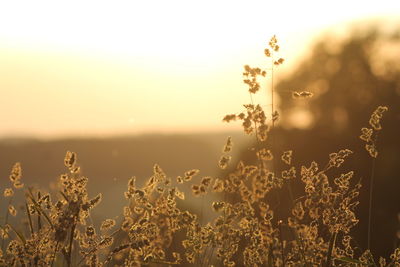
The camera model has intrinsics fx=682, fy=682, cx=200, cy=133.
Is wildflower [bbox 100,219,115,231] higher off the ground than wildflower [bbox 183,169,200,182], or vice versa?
wildflower [bbox 183,169,200,182]

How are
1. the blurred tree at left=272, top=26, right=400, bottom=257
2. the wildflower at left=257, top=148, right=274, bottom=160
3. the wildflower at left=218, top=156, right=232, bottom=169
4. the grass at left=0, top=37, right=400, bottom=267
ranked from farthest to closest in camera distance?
the blurred tree at left=272, top=26, right=400, bottom=257 < the wildflower at left=218, top=156, right=232, bottom=169 < the wildflower at left=257, top=148, right=274, bottom=160 < the grass at left=0, top=37, right=400, bottom=267

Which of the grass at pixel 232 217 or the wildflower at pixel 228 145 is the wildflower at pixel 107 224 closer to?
the grass at pixel 232 217

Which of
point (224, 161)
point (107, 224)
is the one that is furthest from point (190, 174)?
point (107, 224)

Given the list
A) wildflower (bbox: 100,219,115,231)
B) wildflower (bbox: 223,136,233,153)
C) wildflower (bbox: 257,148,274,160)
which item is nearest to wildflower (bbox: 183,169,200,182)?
wildflower (bbox: 223,136,233,153)

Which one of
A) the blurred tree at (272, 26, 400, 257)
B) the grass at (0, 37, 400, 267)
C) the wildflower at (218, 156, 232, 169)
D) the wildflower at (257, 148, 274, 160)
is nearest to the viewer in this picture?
the grass at (0, 37, 400, 267)

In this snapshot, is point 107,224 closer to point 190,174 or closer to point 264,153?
point 190,174

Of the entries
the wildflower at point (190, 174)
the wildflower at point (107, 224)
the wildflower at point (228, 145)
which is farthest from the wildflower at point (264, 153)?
the wildflower at point (107, 224)

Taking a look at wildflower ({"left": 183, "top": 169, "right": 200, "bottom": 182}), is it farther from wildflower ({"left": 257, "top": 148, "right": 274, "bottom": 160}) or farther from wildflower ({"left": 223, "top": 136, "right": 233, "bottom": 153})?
wildflower ({"left": 257, "top": 148, "right": 274, "bottom": 160})

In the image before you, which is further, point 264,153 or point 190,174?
point 190,174

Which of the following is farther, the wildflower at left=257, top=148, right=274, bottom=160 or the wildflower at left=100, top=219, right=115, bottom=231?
the wildflower at left=257, top=148, right=274, bottom=160

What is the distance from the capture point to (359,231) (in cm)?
3219

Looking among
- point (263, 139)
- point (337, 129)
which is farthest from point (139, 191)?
point (337, 129)

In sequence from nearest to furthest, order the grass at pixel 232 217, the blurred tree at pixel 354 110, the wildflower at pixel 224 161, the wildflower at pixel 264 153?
the grass at pixel 232 217 → the wildflower at pixel 264 153 → the wildflower at pixel 224 161 → the blurred tree at pixel 354 110

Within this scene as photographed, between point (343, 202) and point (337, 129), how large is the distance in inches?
1349
